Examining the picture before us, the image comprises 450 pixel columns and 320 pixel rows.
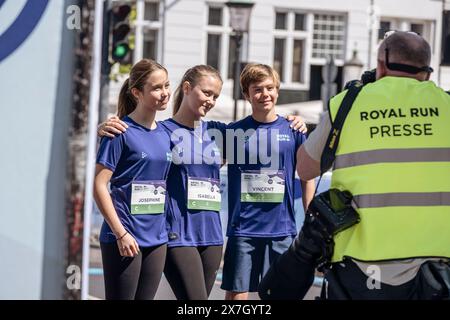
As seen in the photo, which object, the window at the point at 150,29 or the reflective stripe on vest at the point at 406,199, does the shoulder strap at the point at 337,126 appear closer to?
the reflective stripe on vest at the point at 406,199

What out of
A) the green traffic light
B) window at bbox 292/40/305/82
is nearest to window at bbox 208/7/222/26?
window at bbox 292/40/305/82

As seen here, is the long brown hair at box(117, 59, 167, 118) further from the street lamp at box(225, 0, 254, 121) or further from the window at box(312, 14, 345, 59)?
the window at box(312, 14, 345, 59)

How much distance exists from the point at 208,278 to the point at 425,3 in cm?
2936

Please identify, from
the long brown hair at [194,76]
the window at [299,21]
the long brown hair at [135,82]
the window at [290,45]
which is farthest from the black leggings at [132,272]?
the window at [299,21]

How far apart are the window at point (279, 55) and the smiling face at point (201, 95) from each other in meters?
27.5

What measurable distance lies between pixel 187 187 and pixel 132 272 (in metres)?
0.60

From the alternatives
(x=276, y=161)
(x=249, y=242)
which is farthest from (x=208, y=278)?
(x=276, y=161)

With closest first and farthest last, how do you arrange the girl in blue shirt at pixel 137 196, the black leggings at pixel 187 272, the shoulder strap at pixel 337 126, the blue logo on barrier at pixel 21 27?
the blue logo on barrier at pixel 21 27, the shoulder strap at pixel 337 126, the girl in blue shirt at pixel 137 196, the black leggings at pixel 187 272

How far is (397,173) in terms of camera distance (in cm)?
376

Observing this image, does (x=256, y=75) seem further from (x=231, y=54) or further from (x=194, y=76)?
(x=231, y=54)

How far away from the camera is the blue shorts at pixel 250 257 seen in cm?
591

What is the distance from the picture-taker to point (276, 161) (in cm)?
596

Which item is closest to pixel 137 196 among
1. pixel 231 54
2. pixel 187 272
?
pixel 187 272

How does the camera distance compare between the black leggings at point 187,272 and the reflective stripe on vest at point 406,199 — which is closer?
the reflective stripe on vest at point 406,199
